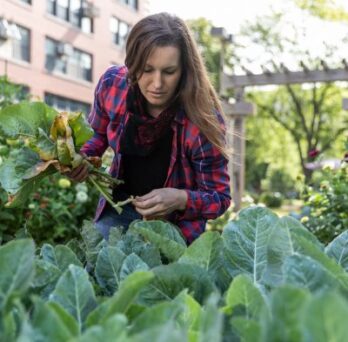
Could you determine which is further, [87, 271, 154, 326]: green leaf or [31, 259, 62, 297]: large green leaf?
[31, 259, 62, 297]: large green leaf

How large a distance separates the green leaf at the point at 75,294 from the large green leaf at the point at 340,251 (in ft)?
1.75

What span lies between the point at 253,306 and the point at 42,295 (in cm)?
41

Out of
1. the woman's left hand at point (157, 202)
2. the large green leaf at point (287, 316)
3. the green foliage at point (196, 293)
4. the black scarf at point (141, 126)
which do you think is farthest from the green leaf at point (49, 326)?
the black scarf at point (141, 126)

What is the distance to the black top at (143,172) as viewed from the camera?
3.11m

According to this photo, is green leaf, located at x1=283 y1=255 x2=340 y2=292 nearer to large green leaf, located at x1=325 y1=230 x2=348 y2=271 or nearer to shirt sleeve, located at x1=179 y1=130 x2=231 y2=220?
large green leaf, located at x1=325 y1=230 x2=348 y2=271

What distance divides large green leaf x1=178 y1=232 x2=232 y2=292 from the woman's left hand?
49.2 inches

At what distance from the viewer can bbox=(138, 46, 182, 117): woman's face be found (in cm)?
273

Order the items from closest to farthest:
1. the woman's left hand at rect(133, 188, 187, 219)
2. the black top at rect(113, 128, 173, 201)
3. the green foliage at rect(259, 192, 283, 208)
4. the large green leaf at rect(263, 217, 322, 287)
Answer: the large green leaf at rect(263, 217, 322, 287) < the woman's left hand at rect(133, 188, 187, 219) < the black top at rect(113, 128, 173, 201) < the green foliage at rect(259, 192, 283, 208)

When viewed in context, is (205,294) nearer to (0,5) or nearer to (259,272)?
(259,272)

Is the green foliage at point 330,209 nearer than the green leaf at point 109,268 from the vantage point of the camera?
No

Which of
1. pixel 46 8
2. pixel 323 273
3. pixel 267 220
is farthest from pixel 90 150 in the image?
pixel 46 8

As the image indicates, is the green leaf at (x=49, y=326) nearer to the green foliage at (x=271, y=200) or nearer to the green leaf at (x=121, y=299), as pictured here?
the green leaf at (x=121, y=299)

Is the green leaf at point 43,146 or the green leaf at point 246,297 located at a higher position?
the green leaf at point 43,146

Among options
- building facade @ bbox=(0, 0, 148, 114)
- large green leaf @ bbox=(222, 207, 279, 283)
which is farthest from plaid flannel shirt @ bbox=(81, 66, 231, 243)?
building facade @ bbox=(0, 0, 148, 114)
